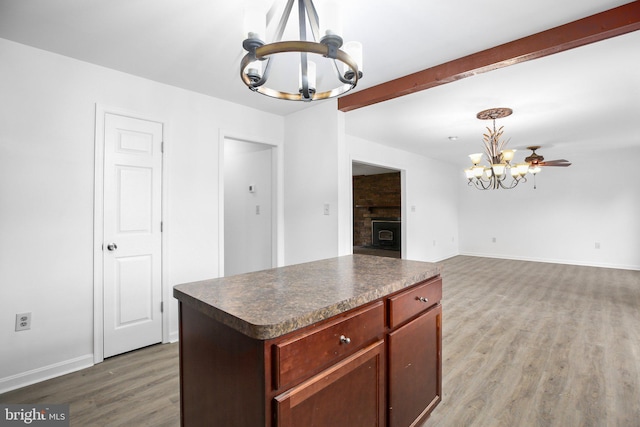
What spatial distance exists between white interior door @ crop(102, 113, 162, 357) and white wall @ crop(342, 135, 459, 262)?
2.65 m

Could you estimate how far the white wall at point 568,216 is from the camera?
20.3ft

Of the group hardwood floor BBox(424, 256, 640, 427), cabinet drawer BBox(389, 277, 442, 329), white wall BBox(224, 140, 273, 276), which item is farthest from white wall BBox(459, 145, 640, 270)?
cabinet drawer BBox(389, 277, 442, 329)

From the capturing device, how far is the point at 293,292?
1247 millimetres

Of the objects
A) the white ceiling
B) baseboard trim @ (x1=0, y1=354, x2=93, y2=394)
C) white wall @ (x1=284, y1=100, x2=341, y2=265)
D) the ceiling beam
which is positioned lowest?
baseboard trim @ (x1=0, y1=354, x2=93, y2=394)

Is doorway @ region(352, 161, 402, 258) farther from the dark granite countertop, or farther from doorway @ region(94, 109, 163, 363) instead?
the dark granite countertop

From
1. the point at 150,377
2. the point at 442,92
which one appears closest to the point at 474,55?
the point at 442,92

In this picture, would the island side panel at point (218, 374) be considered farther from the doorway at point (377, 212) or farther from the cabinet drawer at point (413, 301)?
the doorway at point (377, 212)

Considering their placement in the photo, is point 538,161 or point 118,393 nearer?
point 118,393

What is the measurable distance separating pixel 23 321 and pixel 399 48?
334 cm

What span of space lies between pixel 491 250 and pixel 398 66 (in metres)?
6.55

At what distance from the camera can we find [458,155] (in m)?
6.39

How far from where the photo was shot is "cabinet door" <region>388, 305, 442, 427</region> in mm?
1387

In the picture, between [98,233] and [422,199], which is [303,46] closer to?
[98,233]
